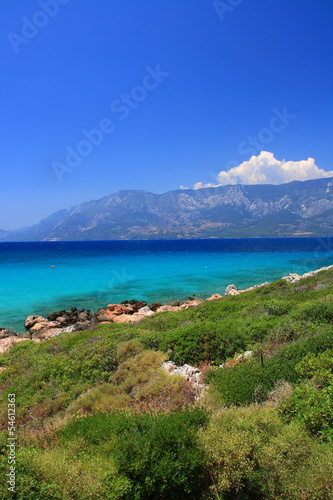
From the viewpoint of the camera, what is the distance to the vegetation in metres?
4.30

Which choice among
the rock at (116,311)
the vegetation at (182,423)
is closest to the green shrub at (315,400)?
the vegetation at (182,423)

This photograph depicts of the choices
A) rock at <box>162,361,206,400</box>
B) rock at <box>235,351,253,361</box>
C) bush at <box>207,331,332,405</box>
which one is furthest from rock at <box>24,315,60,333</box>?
bush at <box>207,331,332,405</box>

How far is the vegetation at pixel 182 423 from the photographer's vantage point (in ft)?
14.1

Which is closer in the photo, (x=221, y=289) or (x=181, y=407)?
(x=181, y=407)

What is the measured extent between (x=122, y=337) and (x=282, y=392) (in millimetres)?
8654

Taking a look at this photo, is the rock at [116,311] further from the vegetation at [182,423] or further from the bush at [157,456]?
the bush at [157,456]

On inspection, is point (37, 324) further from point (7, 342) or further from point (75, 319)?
point (7, 342)

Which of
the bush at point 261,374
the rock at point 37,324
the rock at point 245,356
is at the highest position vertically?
the bush at point 261,374

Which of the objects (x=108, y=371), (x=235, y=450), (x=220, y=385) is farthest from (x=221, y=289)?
(x=235, y=450)

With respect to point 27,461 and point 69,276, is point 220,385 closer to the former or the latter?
point 27,461

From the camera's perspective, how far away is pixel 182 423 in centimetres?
526

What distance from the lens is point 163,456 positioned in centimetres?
466

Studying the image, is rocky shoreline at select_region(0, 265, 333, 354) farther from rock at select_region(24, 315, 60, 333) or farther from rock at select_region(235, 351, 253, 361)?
rock at select_region(235, 351, 253, 361)

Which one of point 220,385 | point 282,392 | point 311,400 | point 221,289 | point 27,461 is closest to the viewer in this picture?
point 27,461
